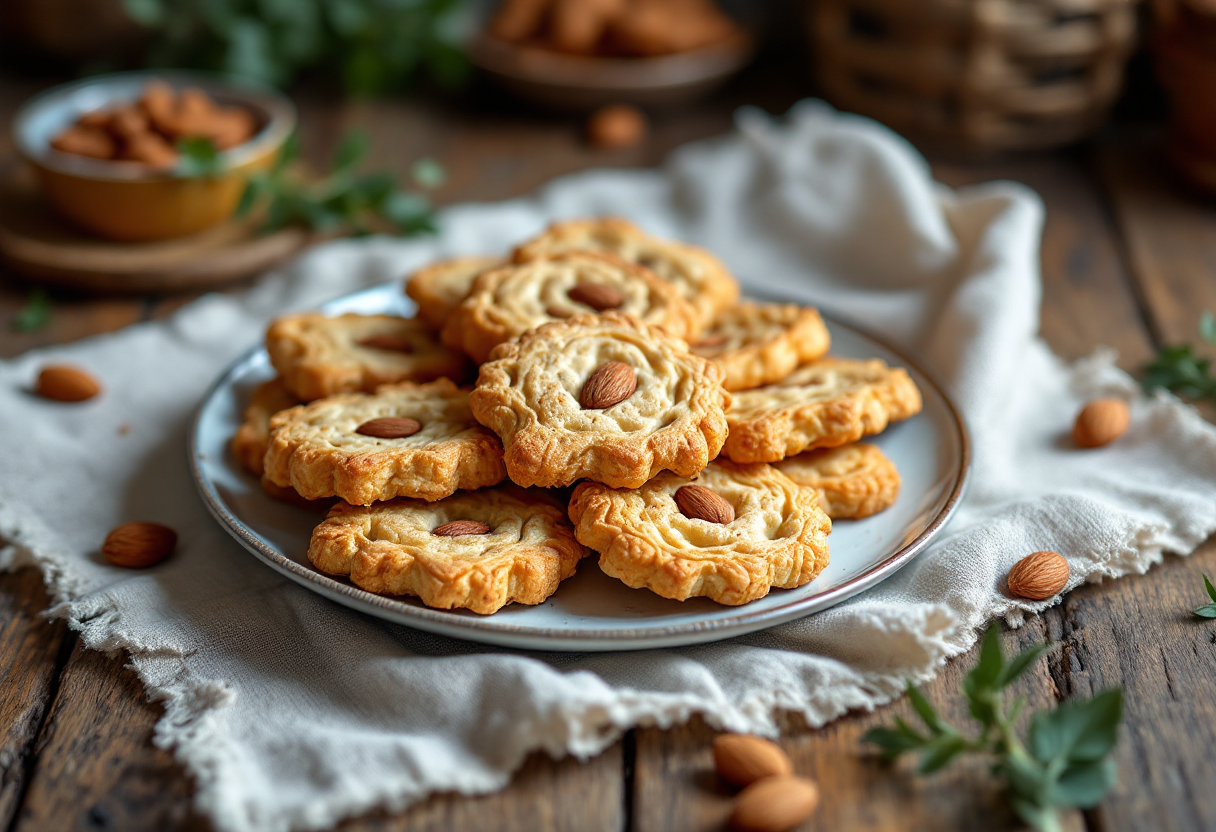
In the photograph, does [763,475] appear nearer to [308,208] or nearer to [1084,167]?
[308,208]

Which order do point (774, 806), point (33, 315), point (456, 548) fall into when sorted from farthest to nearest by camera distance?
1. point (33, 315)
2. point (456, 548)
3. point (774, 806)

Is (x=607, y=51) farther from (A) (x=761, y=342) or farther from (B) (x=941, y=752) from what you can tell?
(B) (x=941, y=752)

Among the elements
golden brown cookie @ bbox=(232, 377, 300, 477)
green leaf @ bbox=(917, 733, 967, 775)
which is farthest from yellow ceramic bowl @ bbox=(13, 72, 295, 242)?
green leaf @ bbox=(917, 733, 967, 775)

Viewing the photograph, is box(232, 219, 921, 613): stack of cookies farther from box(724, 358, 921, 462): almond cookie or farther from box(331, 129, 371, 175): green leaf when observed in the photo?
box(331, 129, 371, 175): green leaf

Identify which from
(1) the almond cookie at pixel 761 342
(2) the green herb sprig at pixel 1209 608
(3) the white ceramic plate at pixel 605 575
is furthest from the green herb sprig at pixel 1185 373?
(1) the almond cookie at pixel 761 342

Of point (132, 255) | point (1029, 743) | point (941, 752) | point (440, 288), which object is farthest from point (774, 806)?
point (132, 255)

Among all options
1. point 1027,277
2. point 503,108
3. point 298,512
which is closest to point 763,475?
point 298,512
